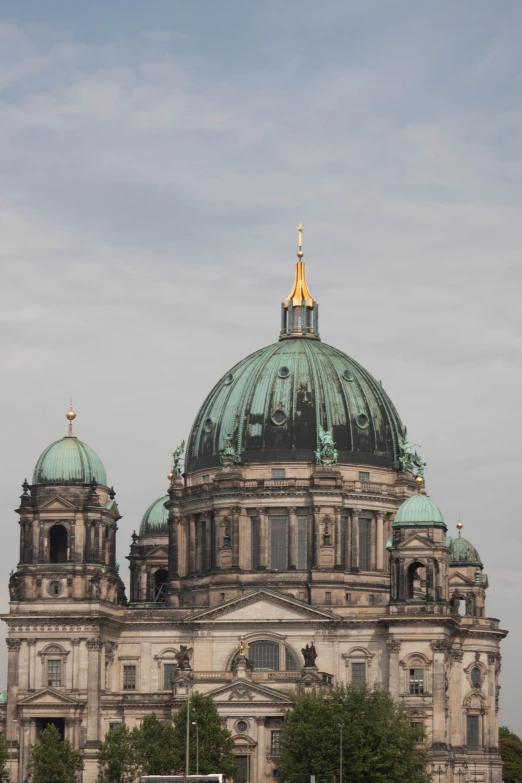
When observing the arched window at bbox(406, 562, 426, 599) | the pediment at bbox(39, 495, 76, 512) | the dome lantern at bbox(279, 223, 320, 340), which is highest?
the dome lantern at bbox(279, 223, 320, 340)

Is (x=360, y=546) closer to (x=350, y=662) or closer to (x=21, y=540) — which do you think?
(x=350, y=662)

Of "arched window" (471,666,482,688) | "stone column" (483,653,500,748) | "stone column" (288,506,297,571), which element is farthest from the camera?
"arched window" (471,666,482,688)

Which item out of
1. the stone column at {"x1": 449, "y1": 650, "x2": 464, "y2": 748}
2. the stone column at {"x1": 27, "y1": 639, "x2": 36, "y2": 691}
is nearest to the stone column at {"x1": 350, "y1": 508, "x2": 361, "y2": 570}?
the stone column at {"x1": 449, "y1": 650, "x2": 464, "y2": 748}

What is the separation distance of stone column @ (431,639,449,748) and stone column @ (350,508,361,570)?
13.6 meters

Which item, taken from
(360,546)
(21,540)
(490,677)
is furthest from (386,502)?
(21,540)

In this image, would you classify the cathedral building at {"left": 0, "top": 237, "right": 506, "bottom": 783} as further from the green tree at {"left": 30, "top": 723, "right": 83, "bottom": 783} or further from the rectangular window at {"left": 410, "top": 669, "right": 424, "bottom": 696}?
the green tree at {"left": 30, "top": 723, "right": 83, "bottom": 783}

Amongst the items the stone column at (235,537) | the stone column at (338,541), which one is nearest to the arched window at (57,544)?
the stone column at (235,537)

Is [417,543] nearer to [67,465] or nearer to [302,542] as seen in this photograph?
[302,542]

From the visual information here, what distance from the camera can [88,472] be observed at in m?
181

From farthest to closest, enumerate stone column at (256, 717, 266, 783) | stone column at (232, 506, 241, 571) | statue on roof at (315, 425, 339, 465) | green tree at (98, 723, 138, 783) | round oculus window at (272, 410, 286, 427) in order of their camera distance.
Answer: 1. round oculus window at (272, 410, 286, 427)
2. statue on roof at (315, 425, 339, 465)
3. stone column at (232, 506, 241, 571)
4. stone column at (256, 717, 266, 783)
5. green tree at (98, 723, 138, 783)

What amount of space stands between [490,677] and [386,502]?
51.9 ft

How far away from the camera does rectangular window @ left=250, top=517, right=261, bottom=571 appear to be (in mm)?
184625

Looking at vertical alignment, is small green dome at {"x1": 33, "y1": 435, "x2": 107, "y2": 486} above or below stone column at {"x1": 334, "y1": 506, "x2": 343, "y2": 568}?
above

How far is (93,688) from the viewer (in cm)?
17588
